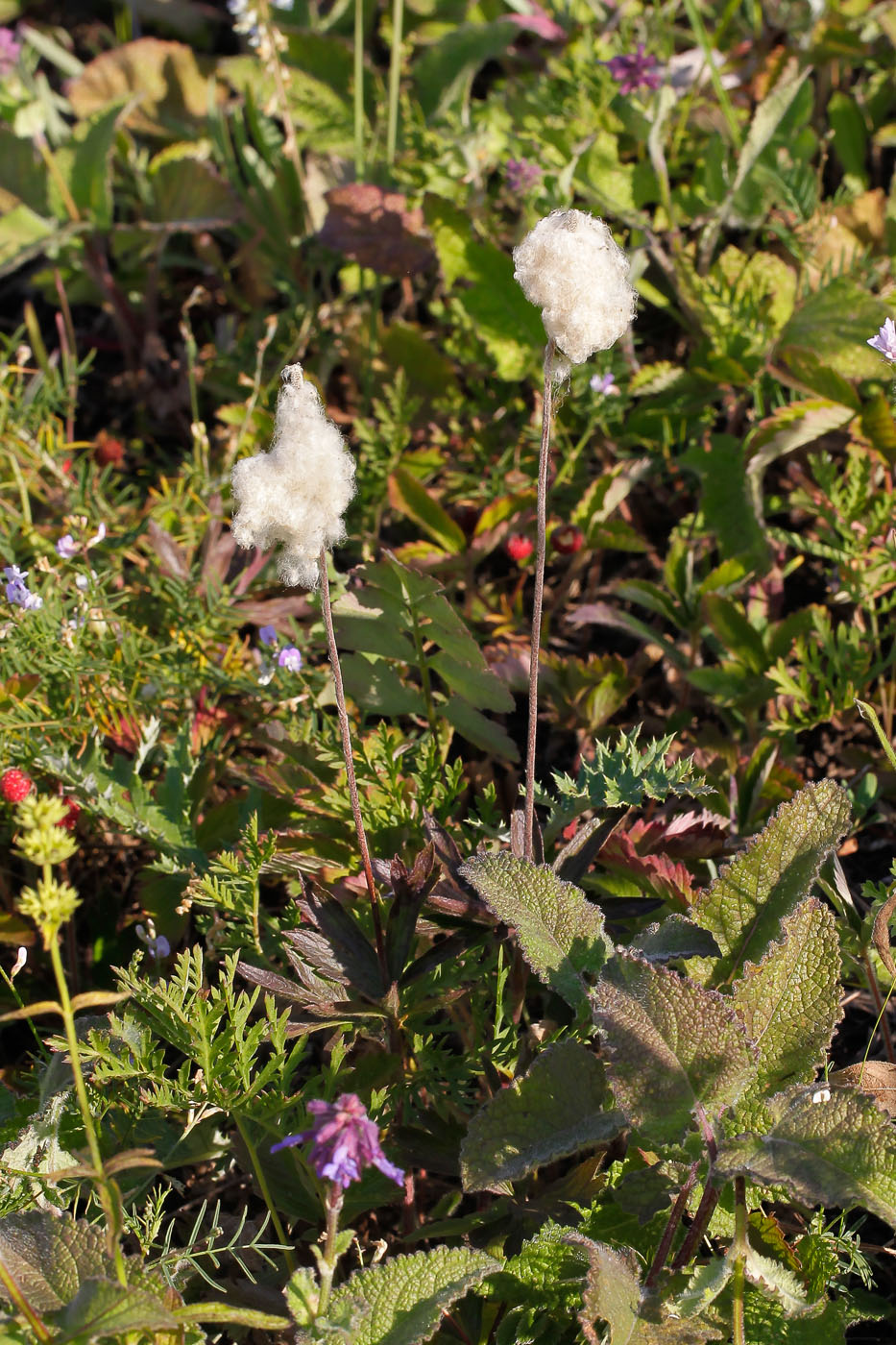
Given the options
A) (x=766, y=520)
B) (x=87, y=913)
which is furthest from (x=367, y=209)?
(x=87, y=913)

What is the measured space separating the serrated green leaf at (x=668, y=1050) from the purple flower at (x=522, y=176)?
1.94 metres

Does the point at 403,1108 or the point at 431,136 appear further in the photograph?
the point at 431,136

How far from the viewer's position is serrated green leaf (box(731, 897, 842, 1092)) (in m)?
1.49

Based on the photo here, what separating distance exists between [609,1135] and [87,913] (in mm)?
1175

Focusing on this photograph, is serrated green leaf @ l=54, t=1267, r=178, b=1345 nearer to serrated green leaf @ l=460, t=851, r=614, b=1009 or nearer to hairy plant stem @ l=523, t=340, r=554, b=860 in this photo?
serrated green leaf @ l=460, t=851, r=614, b=1009

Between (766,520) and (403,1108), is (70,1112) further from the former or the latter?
(766,520)

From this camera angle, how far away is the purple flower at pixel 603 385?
8.37 feet

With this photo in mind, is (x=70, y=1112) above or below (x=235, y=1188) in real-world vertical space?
above

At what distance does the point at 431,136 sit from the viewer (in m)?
3.11

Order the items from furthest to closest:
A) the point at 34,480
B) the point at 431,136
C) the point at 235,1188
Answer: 1. the point at 431,136
2. the point at 34,480
3. the point at 235,1188

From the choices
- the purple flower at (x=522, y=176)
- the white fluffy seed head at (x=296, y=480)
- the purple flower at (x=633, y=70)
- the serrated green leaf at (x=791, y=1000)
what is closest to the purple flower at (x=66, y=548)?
the white fluffy seed head at (x=296, y=480)

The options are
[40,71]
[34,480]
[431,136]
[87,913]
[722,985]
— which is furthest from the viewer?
[40,71]

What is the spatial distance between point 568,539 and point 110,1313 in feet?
5.57

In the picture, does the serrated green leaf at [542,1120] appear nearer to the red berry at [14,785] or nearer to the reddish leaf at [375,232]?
the red berry at [14,785]
